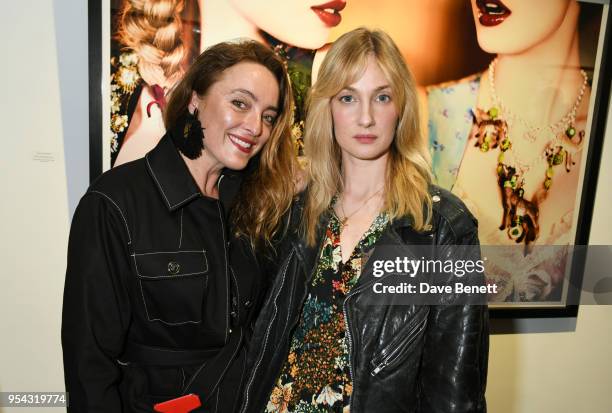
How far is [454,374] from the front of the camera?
4.31 ft

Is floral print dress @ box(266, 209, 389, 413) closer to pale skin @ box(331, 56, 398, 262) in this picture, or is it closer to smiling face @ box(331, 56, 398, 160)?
pale skin @ box(331, 56, 398, 262)

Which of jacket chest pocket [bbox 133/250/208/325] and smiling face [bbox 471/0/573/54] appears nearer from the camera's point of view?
jacket chest pocket [bbox 133/250/208/325]

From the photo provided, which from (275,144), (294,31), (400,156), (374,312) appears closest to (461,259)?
(374,312)

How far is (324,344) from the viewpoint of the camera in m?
1.43

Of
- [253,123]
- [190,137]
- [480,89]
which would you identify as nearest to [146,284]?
[190,137]

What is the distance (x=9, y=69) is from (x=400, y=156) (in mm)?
1624

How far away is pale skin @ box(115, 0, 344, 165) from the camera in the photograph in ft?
6.03

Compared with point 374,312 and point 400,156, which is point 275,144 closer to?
point 400,156

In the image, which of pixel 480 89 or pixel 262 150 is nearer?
pixel 262 150

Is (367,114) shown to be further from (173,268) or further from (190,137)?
(173,268)

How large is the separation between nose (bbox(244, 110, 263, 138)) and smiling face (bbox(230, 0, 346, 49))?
1.95 ft

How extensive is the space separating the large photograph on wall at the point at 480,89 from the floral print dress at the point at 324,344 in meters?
0.71

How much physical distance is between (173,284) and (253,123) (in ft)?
1.91

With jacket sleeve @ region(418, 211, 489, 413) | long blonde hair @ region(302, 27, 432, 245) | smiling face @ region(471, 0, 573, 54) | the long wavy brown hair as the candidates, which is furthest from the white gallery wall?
smiling face @ region(471, 0, 573, 54)
